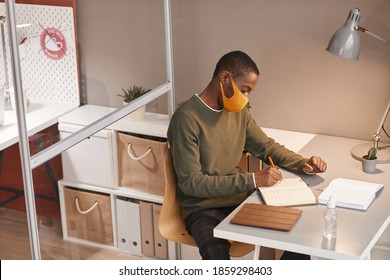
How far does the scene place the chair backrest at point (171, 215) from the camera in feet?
9.89

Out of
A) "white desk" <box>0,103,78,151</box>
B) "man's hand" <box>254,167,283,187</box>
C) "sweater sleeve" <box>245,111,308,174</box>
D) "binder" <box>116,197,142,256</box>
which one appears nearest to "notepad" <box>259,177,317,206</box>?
"man's hand" <box>254,167,283,187</box>

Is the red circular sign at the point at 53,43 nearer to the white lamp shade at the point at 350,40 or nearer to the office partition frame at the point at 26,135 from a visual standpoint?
the office partition frame at the point at 26,135

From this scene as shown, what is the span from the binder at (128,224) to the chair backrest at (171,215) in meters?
0.70

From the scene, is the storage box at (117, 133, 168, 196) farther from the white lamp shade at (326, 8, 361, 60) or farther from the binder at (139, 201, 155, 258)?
the white lamp shade at (326, 8, 361, 60)

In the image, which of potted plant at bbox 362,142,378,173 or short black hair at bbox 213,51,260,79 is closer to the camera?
short black hair at bbox 213,51,260,79

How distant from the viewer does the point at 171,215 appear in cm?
306

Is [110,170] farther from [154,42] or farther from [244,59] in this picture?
[244,59]

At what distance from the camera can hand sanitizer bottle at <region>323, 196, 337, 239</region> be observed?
97.7 inches

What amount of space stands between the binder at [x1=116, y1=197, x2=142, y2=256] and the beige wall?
0.50 meters

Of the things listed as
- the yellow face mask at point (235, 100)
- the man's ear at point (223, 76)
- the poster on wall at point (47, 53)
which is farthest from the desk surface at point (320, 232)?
the poster on wall at point (47, 53)

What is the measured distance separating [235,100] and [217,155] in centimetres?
25

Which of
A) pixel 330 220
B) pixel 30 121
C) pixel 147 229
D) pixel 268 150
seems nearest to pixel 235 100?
pixel 268 150

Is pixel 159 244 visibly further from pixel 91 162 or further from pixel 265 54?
pixel 265 54
